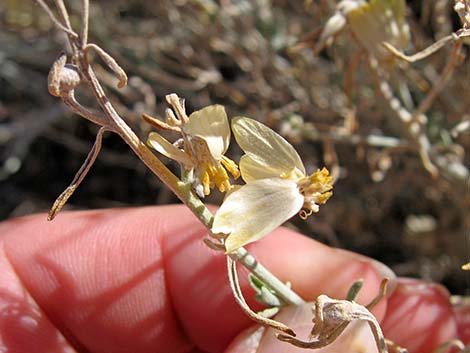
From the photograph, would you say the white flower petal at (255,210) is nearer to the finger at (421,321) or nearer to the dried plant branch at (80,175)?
the dried plant branch at (80,175)

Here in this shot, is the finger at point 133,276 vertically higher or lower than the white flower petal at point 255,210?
lower

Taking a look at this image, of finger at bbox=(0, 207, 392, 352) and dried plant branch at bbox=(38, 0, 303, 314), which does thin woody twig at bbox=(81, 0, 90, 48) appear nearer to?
dried plant branch at bbox=(38, 0, 303, 314)

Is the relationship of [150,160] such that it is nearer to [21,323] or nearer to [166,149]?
[166,149]

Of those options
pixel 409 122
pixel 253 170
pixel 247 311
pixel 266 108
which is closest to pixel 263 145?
pixel 253 170

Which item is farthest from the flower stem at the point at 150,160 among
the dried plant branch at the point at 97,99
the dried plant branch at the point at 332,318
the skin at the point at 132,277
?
the skin at the point at 132,277

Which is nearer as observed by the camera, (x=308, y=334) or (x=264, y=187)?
(x=264, y=187)

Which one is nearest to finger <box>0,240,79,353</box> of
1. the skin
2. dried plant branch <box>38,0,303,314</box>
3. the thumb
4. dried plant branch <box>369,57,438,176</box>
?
the skin

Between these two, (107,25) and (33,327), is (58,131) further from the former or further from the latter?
(33,327)
